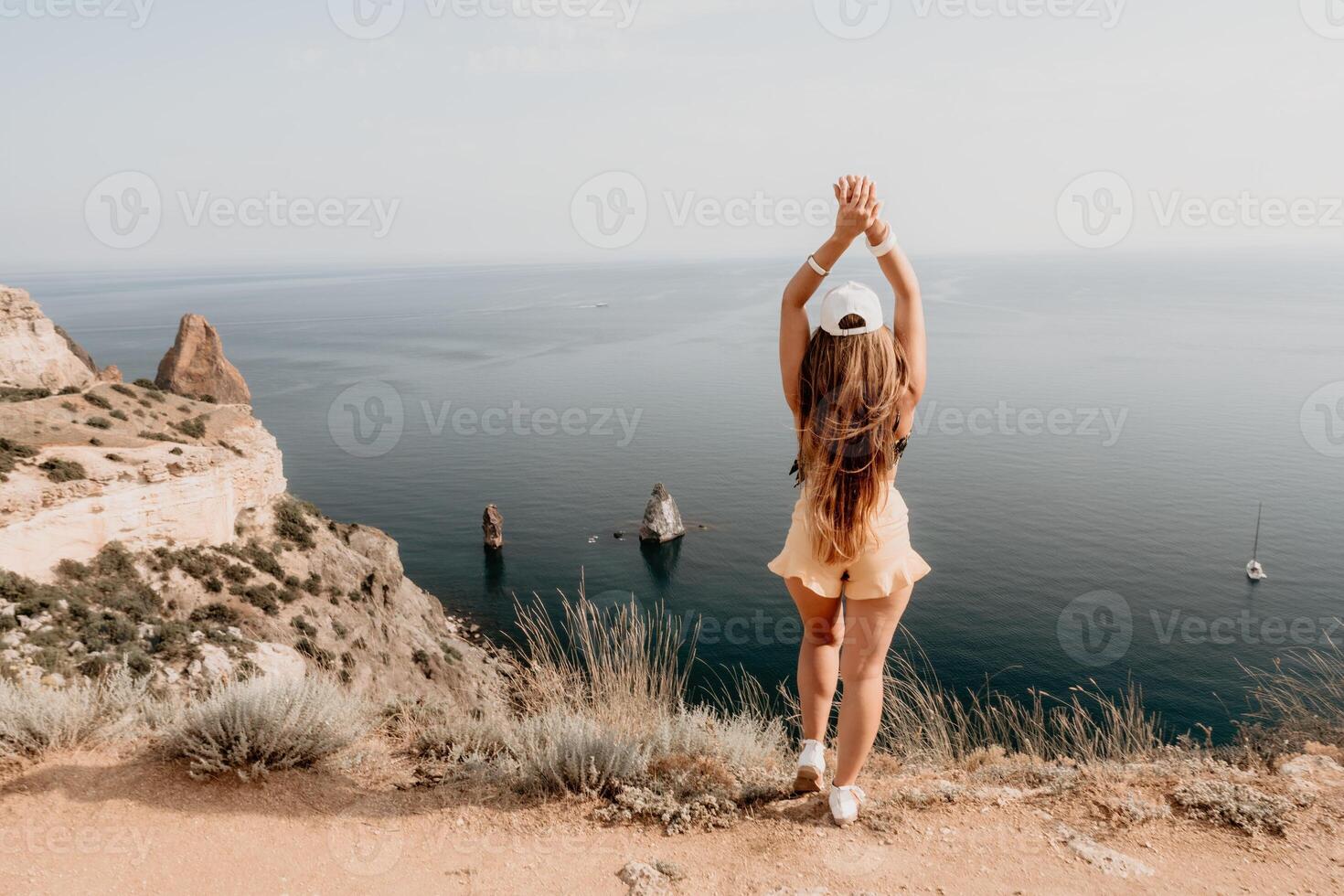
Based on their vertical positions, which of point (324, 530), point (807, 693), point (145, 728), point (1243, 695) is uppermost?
point (807, 693)

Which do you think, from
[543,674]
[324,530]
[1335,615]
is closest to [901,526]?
[543,674]

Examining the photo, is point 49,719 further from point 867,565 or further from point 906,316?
point 906,316

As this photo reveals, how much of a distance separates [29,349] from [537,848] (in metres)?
42.2

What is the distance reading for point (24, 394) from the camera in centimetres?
2553

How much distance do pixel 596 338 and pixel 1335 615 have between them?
100429 mm

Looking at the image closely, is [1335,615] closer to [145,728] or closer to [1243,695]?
[1243,695]

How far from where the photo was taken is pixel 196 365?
189ft

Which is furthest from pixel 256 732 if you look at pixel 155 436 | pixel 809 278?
pixel 155 436

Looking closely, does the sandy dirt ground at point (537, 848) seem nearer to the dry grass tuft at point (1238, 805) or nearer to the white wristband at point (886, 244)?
the dry grass tuft at point (1238, 805)

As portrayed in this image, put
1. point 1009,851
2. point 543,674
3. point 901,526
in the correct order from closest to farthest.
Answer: point 1009,851
point 901,526
point 543,674

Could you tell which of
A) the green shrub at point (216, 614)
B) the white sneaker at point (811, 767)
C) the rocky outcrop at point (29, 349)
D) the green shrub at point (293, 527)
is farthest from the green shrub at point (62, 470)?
the white sneaker at point (811, 767)

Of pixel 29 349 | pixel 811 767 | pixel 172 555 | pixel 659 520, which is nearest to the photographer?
pixel 811 767

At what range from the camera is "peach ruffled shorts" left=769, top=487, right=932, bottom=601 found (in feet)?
10.2

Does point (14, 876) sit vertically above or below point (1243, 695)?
above
